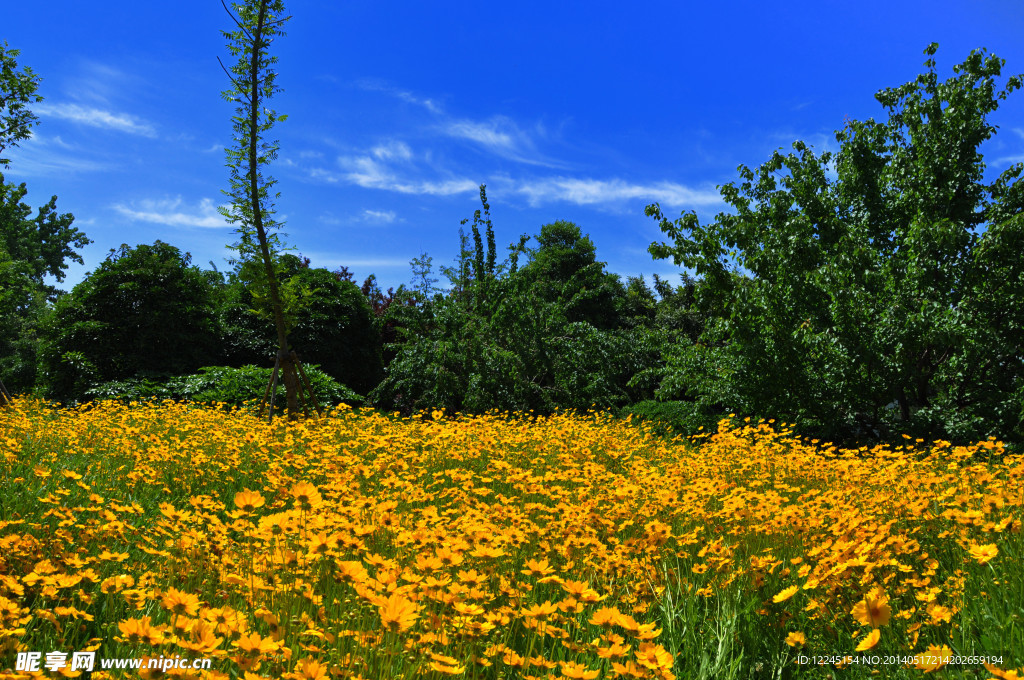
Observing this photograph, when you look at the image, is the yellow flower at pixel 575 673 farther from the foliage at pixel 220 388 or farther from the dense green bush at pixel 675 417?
the foliage at pixel 220 388

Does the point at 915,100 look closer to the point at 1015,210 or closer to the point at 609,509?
the point at 1015,210

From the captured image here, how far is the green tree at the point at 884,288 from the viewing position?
802 centimetres

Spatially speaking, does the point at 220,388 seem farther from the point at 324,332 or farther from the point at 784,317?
the point at 784,317

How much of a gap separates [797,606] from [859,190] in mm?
9576

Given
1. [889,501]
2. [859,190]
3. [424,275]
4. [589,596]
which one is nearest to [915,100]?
[859,190]

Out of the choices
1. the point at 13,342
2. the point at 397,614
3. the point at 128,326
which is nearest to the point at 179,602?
the point at 397,614

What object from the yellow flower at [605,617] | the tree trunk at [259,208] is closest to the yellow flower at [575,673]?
the yellow flower at [605,617]

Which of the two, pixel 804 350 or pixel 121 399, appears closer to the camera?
pixel 804 350

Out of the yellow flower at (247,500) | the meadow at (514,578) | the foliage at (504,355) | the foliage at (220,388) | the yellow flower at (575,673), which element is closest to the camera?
the yellow flower at (575,673)

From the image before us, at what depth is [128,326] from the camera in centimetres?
1347

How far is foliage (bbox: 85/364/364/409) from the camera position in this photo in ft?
34.3

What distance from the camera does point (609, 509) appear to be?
3420 millimetres

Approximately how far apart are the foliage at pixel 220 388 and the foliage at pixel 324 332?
301 cm

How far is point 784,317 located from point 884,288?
1.65m
